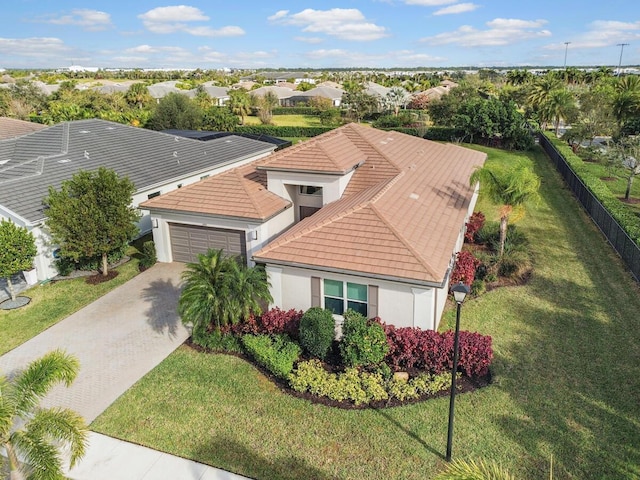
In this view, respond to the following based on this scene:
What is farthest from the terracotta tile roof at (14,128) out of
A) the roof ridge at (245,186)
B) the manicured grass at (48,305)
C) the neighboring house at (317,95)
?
the neighboring house at (317,95)

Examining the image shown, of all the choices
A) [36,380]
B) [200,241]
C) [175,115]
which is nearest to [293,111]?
[175,115]

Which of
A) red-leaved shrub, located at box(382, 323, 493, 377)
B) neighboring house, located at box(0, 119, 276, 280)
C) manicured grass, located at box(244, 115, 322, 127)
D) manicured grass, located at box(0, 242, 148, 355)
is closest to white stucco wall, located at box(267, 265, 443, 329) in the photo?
red-leaved shrub, located at box(382, 323, 493, 377)

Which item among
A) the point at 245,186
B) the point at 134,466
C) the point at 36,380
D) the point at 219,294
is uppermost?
the point at 245,186

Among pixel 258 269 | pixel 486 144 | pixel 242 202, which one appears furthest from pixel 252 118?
pixel 258 269

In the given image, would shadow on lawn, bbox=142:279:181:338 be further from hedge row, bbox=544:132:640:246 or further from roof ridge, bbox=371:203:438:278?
hedge row, bbox=544:132:640:246

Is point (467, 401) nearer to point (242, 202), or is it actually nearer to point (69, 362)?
point (69, 362)

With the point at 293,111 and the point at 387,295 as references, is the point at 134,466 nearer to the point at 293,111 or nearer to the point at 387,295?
the point at 387,295

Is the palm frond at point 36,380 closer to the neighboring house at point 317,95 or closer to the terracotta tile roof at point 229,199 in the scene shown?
the terracotta tile roof at point 229,199
